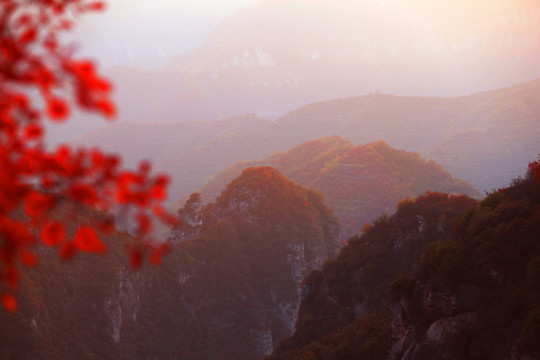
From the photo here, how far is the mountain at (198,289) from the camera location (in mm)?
33156

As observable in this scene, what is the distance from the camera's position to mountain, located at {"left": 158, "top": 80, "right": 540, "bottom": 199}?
451 feet

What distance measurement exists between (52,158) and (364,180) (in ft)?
316

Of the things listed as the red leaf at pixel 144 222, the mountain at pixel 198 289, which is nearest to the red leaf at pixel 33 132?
the red leaf at pixel 144 222

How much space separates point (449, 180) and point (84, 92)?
10396 centimetres

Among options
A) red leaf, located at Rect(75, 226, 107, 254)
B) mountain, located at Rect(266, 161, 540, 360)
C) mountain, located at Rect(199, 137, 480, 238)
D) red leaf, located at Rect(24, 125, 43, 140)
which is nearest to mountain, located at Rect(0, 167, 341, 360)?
mountain, located at Rect(266, 161, 540, 360)

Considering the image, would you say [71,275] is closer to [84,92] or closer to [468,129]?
[84,92]

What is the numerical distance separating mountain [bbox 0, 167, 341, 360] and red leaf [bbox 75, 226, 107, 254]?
31449 mm

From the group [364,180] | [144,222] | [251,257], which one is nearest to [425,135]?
[364,180]

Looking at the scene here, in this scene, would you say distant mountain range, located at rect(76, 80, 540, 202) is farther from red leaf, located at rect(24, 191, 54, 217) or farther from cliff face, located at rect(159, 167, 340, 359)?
red leaf, located at rect(24, 191, 54, 217)

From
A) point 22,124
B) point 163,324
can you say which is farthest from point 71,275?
point 22,124

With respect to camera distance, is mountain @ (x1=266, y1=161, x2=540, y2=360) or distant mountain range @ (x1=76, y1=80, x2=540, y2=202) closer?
mountain @ (x1=266, y1=161, x2=540, y2=360)

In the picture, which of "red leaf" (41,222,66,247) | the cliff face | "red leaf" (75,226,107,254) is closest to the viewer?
"red leaf" (75,226,107,254)

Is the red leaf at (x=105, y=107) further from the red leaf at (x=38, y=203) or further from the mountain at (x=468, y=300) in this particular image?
the mountain at (x=468, y=300)

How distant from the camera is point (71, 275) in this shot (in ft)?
120
